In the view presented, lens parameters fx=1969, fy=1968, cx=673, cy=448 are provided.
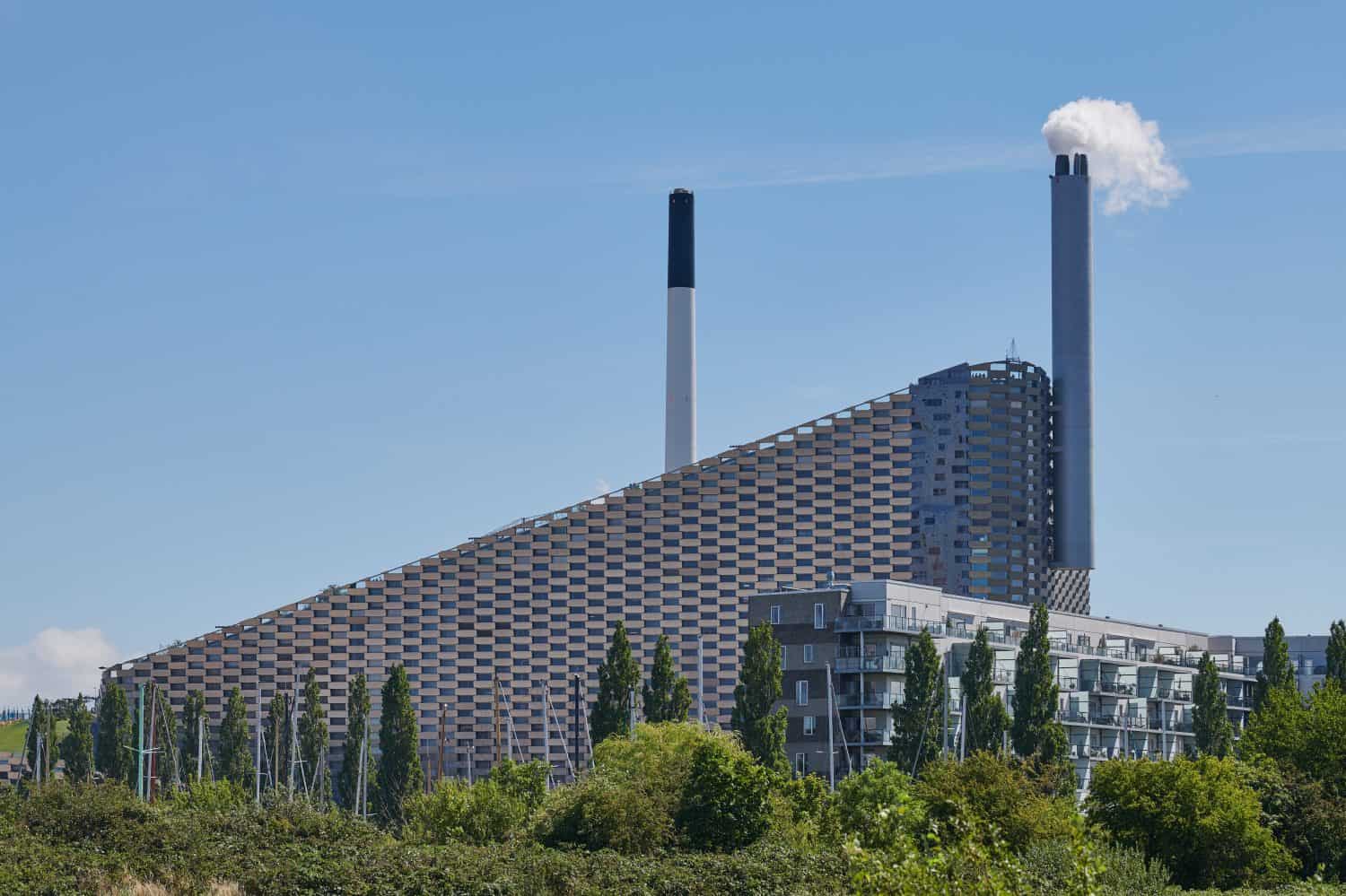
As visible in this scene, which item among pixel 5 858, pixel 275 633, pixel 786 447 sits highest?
pixel 786 447

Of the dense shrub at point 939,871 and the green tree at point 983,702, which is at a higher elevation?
the green tree at point 983,702

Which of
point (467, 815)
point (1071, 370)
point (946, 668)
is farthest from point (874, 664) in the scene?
point (1071, 370)

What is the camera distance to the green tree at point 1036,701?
344 feet

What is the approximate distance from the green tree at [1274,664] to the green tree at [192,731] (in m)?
72.0

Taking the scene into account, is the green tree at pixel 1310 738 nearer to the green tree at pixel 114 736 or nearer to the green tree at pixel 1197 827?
the green tree at pixel 1197 827

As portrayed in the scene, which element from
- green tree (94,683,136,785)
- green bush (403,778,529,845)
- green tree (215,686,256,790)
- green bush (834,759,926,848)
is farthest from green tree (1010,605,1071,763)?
green tree (94,683,136,785)

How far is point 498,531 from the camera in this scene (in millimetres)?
171125

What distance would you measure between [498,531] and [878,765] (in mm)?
93388

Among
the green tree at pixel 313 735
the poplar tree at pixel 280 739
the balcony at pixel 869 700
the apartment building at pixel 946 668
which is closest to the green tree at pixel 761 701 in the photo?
the apartment building at pixel 946 668

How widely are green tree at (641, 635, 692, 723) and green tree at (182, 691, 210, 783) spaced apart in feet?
132

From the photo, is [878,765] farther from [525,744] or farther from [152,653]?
[152,653]

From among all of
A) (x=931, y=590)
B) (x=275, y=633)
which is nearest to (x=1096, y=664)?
(x=931, y=590)

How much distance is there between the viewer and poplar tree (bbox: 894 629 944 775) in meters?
106

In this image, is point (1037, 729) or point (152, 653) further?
point (152, 653)
